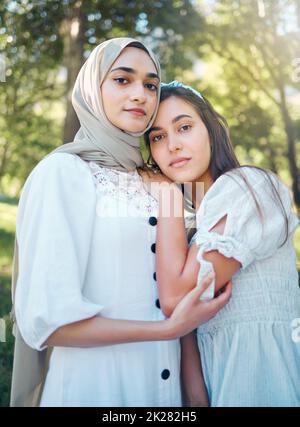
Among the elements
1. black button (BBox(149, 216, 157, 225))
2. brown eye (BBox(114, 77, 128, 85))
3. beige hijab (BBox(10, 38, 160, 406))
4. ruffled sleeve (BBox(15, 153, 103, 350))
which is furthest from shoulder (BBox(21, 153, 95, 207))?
brown eye (BBox(114, 77, 128, 85))

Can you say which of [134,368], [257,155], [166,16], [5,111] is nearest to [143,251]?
[134,368]

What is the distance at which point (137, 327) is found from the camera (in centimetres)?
196

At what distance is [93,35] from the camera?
26.0 ft

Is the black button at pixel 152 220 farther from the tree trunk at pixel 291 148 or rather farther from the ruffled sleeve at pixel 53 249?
the tree trunk at pixel 291 148

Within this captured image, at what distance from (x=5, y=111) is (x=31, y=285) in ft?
52.7

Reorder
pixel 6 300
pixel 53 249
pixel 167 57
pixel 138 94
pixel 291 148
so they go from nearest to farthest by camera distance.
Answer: pixel 53 249, pixel 138 94, pixel 6 300, pixel 167 57, pixel 291 148

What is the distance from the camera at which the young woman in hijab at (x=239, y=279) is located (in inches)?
80.5

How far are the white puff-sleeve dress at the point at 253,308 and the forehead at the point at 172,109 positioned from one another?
429 millimetres

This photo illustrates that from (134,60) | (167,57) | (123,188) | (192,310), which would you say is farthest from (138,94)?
(167,57)

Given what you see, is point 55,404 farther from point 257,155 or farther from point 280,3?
point 257,155

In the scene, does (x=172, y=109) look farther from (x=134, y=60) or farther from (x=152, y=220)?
(x=152, y=220)

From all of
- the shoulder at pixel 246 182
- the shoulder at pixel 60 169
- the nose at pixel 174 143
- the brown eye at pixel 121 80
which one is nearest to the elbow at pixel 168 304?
the shoulder at pixel 246 182

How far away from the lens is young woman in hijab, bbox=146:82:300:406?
6.71 ft

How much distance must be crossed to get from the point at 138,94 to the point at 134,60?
0.61 ft
